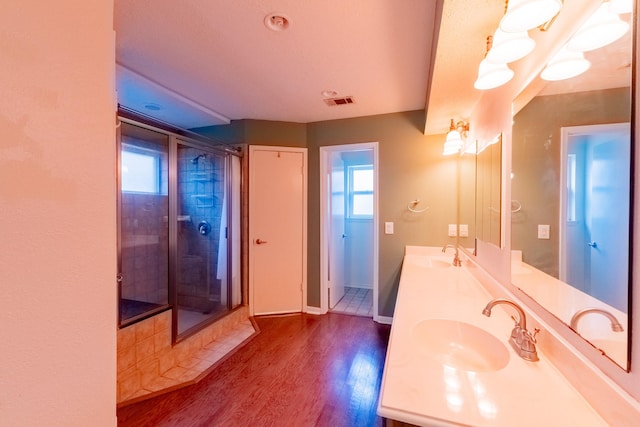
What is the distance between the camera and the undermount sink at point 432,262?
244 cm

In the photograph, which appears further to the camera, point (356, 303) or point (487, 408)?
point (356, 303)

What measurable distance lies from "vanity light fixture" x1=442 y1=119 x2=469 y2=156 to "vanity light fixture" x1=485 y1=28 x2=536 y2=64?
1486mm

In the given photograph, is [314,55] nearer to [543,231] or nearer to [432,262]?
[543,231]

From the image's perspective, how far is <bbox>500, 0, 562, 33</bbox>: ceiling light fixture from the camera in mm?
797

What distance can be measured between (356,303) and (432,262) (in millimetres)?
1469

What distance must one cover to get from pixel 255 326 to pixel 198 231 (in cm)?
123

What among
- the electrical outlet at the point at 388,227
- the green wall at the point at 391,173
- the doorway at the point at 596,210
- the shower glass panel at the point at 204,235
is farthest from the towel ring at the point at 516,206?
the shower glass panel at the point at 204,235

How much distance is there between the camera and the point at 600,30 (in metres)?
0.75

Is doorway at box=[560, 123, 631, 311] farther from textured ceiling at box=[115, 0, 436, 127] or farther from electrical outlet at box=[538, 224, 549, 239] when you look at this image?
textured ceiling at box=[115, 0, 436, 127]

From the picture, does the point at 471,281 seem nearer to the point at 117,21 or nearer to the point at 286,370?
the point at 286,370

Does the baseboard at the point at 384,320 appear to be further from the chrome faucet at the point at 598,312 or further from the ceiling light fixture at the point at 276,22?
the ceiling light fixture at the point at 276,22

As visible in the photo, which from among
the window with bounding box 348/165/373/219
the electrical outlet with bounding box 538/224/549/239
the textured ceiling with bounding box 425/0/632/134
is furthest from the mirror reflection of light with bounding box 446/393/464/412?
the window with bounding box 348/165/373/219

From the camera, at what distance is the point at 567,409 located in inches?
26.5

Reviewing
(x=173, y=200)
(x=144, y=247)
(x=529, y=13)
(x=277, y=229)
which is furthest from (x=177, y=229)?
(x=529, y=13)
